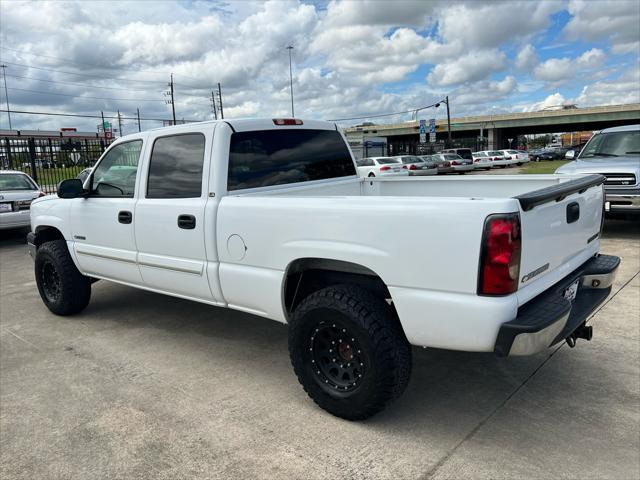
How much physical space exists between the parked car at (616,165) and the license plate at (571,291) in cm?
507

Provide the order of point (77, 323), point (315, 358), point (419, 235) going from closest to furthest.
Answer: point (419, 235) < point (315, 358) < point (77, 323)

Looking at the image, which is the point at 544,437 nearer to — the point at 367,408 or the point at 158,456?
the point at 367,408

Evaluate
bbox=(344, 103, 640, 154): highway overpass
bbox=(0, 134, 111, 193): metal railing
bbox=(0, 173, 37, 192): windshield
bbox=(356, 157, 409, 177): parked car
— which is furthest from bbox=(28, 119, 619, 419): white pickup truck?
bbox=(344, 103, 640, 154): highway overpass

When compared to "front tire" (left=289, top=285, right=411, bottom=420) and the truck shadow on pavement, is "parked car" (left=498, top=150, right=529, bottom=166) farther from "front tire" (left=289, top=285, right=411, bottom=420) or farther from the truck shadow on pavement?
"front tire" (left=289, top=285, right=411, bottom=420)

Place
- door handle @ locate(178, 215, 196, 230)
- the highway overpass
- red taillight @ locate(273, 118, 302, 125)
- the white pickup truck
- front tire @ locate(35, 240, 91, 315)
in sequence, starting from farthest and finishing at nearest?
the highway overpass < front tire @ locate(35, 240, 91, 315) < red taillight @ locate(273, 118, 302, 125) < door handle @ locate(178, 215, 196, 230) < the white pickup truck

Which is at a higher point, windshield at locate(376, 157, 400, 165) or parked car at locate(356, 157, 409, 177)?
windshield at locate(376, 157, 400, 165)

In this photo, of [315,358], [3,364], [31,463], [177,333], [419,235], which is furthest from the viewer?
[177,333]

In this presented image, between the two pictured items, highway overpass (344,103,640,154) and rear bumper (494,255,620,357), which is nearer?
rear bumper (494,255,620,357)

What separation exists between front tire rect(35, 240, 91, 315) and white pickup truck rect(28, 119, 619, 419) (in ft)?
0.87

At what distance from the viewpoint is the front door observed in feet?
14.9

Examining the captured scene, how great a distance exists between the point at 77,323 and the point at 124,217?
1.55m

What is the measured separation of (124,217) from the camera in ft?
14.8

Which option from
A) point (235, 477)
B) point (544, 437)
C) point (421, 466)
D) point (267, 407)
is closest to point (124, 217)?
point (267, 407)

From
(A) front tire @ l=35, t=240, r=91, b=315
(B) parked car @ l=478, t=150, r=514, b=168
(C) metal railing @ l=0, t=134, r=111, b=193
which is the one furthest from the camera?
(B) parked car @ l=478, t=150, r=514, b=168
